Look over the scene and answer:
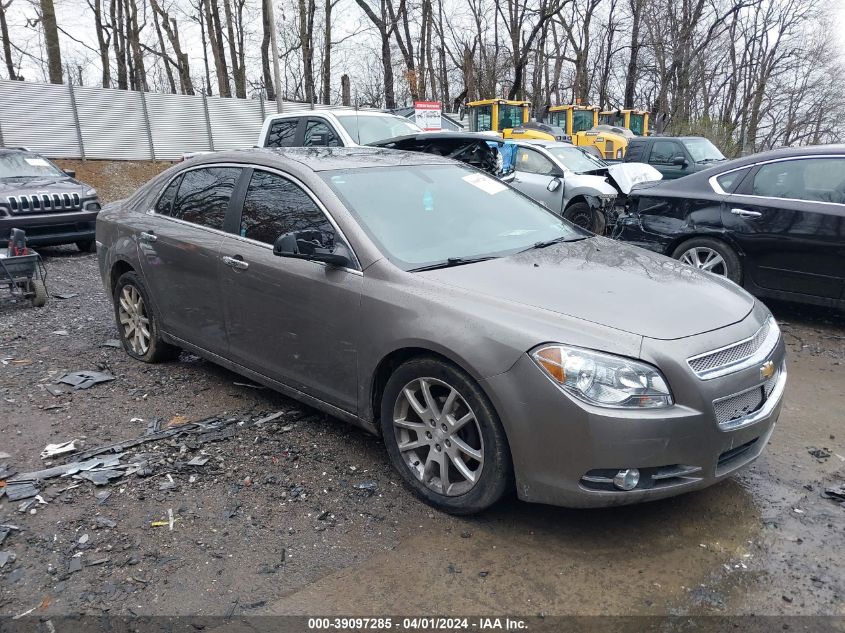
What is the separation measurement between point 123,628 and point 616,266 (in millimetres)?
2733

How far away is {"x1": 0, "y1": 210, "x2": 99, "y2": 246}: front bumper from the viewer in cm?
905

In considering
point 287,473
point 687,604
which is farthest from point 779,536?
point 287,473

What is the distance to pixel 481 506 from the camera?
2938mm

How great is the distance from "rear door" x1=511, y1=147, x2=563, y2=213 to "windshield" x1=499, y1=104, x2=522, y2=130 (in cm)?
1196

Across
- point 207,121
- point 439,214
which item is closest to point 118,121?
point 207,121

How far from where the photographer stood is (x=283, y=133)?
10.5 metres

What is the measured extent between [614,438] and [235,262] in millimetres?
2440

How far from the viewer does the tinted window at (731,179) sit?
20.4 ft

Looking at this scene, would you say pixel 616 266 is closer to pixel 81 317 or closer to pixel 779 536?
pixel 779 536

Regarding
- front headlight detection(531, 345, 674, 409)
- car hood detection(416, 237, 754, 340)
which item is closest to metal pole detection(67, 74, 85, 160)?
car hood detection(416, 237, 754, 340)

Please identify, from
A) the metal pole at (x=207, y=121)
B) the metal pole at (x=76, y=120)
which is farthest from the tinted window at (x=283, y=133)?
→ the metal pole at (x=207, y=121)

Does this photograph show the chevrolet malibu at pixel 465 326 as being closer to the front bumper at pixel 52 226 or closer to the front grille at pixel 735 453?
the front grille at pixel 735 453

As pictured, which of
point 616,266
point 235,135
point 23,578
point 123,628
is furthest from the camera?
point 235,135

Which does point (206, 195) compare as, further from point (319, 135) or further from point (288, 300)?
point (319, 135)
